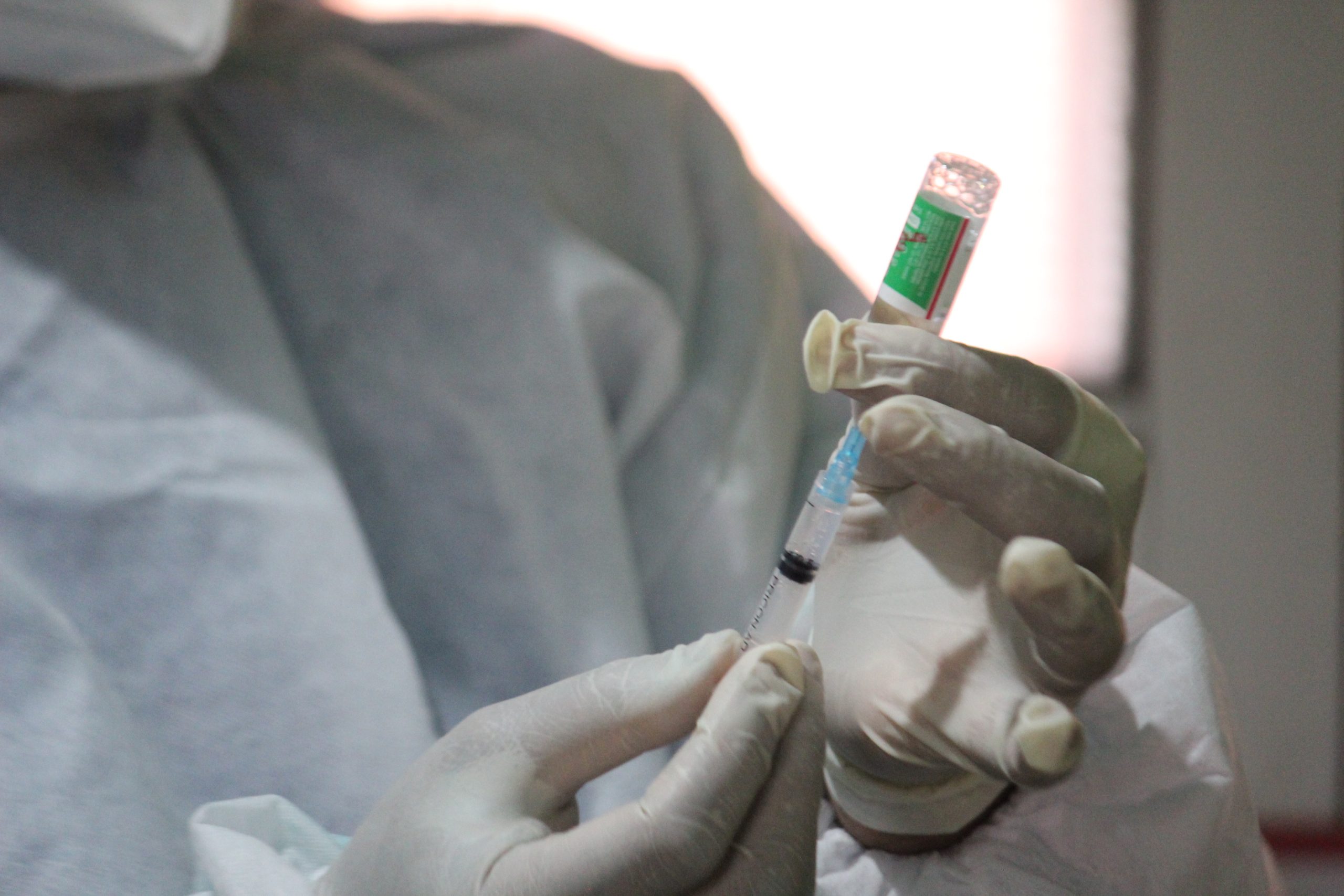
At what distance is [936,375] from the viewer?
0.39 m

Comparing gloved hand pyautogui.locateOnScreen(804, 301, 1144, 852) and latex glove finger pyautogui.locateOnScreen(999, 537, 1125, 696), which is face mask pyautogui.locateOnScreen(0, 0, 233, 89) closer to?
gloved hand pyautogui.locateOnScreen(804, 301, 1144, 852)

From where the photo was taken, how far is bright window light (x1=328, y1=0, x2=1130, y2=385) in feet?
3.97

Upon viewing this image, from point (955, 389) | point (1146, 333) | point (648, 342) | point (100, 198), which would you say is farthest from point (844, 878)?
point (1146, 333)

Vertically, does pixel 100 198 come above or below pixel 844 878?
above

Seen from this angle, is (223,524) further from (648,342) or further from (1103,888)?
(1103,888)

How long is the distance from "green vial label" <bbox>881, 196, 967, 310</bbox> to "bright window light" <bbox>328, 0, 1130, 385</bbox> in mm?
808

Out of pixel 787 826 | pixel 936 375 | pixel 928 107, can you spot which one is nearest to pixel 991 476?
pixel 936 375

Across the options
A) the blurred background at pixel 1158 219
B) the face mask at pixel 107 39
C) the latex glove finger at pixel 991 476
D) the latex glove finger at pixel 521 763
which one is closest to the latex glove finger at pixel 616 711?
the latex glove finger at pixel 521 763

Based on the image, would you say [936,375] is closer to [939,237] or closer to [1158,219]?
[939,237]

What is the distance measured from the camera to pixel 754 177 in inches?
29.0

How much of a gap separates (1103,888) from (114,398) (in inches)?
22.5

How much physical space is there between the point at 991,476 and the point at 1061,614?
0.20ft

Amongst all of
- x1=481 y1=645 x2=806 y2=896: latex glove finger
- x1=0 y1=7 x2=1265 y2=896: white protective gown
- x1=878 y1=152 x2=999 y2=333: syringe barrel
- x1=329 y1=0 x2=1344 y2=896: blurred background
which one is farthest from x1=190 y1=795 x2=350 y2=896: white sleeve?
x1=329 y1=0 x2=1344 y2=896: blurred background

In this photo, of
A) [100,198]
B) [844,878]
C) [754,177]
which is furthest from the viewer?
[754,177]
